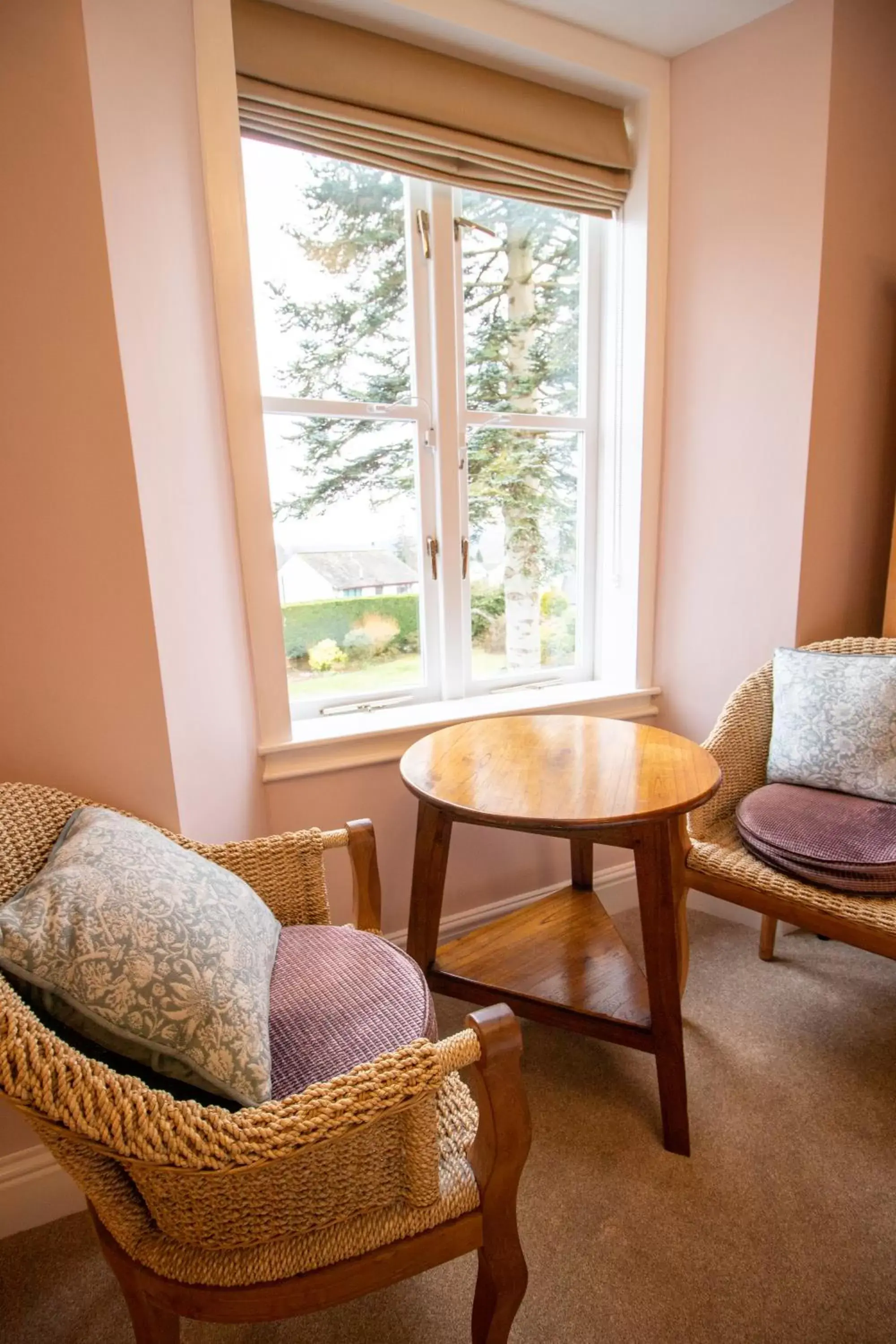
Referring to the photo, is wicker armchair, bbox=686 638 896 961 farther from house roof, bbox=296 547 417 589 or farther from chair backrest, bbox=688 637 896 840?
house roof, bbox=296 547 417 589

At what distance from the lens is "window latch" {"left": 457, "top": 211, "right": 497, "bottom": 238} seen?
178 cm

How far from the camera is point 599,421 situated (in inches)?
82.9

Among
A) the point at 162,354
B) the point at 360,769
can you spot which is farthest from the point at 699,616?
the point at 162,354

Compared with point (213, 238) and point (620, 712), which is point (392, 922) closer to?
point (620, 712)

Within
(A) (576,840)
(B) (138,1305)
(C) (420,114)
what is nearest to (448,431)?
(C) (420,114)

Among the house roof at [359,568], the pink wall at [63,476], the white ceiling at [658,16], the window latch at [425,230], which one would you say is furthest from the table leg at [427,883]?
the white ceiling at [658,16]

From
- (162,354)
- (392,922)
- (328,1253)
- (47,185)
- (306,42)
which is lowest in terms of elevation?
(392,922)

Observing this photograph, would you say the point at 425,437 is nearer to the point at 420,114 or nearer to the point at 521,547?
the point at 521,547

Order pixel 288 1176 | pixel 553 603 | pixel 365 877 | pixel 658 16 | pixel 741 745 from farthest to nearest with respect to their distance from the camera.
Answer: pixel 553 603
pixel 741 745
pixel 658 16
pixel 365 877
pixel 288 1176

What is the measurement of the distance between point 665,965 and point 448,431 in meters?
1.49

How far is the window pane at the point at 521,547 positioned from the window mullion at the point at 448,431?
71 mm

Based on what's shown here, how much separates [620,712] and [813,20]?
186 centimetres

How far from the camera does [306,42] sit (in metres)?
1.43

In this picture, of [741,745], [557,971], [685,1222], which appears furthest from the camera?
[741,745]
